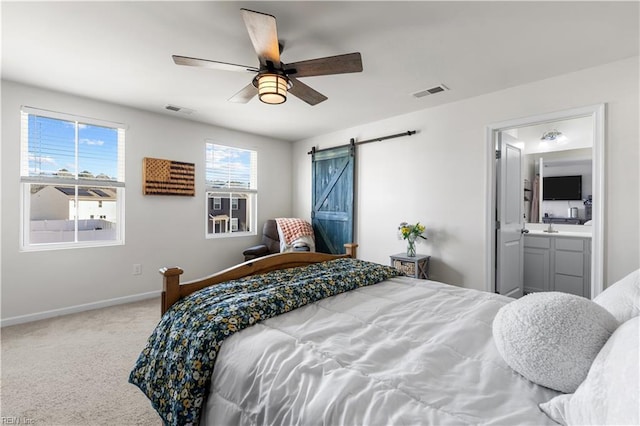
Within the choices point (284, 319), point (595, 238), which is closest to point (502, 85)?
point (595, 238)

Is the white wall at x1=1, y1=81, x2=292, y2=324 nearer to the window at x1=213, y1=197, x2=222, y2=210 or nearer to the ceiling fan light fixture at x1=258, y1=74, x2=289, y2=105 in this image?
the window at x1=213, y1=197, x2=222, y2=210

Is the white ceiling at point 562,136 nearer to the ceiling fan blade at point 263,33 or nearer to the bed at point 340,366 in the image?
the ceiling fan blade at point 263,33

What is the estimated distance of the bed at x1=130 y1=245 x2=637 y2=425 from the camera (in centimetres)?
88

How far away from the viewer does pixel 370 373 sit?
1.02m

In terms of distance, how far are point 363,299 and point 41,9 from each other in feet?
9.14

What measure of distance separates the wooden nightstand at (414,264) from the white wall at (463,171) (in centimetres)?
15

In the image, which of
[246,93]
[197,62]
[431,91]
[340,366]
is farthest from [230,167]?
[340,366]

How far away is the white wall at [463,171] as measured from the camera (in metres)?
2.60

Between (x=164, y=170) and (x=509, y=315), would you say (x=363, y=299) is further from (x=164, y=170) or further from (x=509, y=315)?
(x=164, y=170)

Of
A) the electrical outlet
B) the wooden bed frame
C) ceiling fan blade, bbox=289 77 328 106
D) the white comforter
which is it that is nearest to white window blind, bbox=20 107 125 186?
the electrical outlet

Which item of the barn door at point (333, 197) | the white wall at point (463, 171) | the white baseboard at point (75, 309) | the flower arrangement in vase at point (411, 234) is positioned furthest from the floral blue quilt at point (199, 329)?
the barn door at point (333, 197)

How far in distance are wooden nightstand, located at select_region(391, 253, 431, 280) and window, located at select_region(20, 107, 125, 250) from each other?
11.6 feet

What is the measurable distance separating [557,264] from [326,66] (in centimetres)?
407

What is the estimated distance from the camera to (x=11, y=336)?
2879mm
